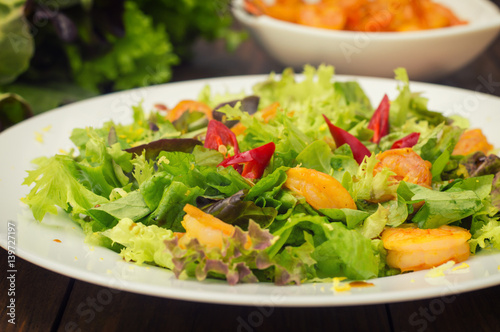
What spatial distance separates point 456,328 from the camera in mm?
1347

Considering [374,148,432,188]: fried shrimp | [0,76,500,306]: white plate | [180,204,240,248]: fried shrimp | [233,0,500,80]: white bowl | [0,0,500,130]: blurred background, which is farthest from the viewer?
[233,0,500,80]: white bowl

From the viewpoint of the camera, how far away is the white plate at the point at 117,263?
1080 mm

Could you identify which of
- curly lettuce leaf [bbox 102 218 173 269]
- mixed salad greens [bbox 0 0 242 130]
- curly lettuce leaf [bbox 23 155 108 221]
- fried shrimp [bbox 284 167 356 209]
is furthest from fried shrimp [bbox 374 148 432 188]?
mixed salad greens [bbox 0 0 242 130]

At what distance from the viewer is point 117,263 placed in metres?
1.27

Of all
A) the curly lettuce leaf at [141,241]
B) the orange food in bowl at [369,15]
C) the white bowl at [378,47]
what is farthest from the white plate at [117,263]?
the orange food in bowl at [369,15]

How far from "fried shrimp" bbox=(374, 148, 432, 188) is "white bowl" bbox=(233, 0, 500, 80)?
4.26 feet

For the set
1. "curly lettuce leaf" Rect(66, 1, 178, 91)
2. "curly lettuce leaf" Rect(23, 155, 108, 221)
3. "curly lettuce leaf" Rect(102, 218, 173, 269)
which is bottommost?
"curly lettuce leaf" Rect(66, 1, 178, 91)

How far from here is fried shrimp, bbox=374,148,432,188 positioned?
1.60 metres

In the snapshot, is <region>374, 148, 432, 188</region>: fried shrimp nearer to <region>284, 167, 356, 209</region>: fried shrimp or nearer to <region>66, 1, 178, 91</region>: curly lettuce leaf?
<region>284, 167, 356, 209</region>: fried shrimp

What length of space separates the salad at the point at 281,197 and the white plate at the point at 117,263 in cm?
5

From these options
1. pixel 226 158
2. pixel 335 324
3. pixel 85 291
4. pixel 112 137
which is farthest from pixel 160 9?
pixel 335 324

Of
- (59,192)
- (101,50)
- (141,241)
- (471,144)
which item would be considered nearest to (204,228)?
(141,241)

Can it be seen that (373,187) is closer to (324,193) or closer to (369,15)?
(324,193)

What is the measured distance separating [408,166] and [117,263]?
0.88 meters
